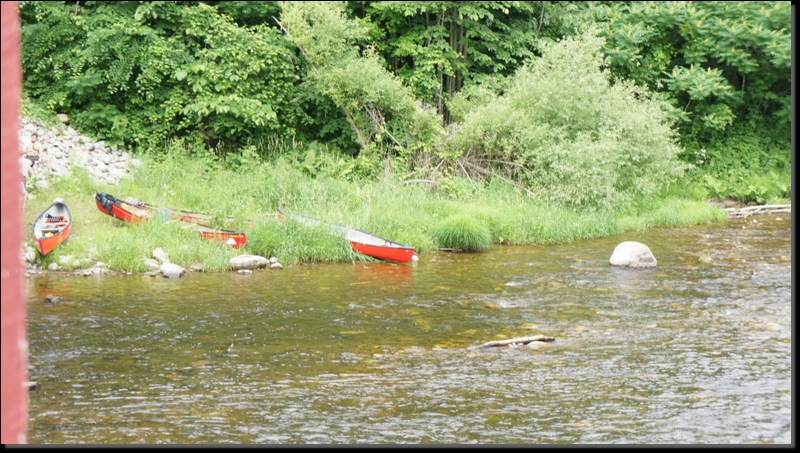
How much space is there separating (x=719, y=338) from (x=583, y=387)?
2.67m

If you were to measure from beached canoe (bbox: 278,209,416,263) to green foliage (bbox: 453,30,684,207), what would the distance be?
4.86 m

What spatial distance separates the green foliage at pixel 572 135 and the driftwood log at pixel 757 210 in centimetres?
266

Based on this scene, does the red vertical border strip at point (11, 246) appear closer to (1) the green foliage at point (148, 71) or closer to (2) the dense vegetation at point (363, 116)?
(2) the dense vegetation at point (363, 116)

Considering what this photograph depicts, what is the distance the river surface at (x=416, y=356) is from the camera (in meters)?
7.18

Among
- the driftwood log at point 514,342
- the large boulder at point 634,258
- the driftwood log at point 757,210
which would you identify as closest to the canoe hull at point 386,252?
Answer: the large boulder at point 634,258

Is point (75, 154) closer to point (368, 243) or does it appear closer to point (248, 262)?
point (248, 262)

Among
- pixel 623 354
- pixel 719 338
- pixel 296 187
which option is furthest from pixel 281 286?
pixel 719 338

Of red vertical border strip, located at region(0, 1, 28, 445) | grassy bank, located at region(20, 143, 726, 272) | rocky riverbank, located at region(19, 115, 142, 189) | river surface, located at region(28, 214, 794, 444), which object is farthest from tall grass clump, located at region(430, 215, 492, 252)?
red vertical border strip, located at region(0, 1, 28, 445)

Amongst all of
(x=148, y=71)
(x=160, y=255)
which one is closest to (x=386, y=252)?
(x=160, y=255)

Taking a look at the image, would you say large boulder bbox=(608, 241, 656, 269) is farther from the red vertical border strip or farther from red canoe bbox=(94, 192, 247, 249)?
the red vertical border strip

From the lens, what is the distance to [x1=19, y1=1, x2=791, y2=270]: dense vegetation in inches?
679

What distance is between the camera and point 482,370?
8.90 m

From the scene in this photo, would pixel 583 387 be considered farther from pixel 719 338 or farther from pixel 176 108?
pixel 176 108

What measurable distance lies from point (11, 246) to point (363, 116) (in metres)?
19.2
